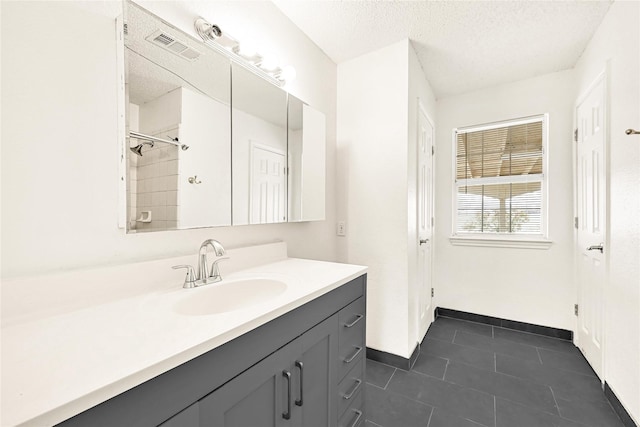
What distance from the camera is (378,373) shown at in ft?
6.31

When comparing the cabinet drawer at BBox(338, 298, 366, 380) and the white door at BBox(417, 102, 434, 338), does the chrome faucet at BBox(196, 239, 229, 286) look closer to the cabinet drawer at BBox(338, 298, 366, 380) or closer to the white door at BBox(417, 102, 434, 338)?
the cabinet drawer at BBox(338, 298, 366, 380)

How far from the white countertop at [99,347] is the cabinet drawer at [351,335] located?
0.35m

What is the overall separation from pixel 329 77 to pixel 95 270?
2.01m

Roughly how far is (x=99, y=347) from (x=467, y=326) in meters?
3.01

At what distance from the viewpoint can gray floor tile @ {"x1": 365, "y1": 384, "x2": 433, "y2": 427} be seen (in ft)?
4.81

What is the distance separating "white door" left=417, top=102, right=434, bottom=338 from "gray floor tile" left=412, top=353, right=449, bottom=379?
0.23 metres

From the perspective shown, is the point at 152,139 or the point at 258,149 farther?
the point at 258,149

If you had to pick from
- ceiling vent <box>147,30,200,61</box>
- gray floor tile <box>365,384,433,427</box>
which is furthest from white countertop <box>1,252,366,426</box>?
gray floor tile <box>365,384,433,427</box>

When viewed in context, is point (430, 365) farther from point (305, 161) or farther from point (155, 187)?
point (155, 187)

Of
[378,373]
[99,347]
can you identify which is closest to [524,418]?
[378,373]

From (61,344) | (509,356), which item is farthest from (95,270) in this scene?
(509,356)

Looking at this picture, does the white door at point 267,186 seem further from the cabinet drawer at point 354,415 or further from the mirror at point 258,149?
the cabinet drawer at point 354,415

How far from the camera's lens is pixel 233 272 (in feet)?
4.29

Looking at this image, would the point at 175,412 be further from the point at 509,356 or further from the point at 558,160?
the point at 558,160
